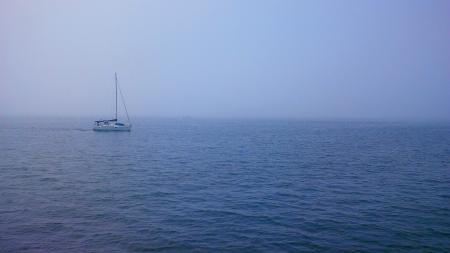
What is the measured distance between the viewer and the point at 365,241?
21.3 m

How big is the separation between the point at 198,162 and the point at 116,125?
2787 inches

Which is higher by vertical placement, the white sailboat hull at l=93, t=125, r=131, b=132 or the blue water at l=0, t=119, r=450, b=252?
the white sailboat hull at l=93, t=125, r=131, b=132

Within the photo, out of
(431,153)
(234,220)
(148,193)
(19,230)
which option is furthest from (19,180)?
(431,153)

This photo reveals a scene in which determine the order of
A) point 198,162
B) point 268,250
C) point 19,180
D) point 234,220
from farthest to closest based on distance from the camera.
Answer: point 198,162, point 19,180, point 234,220, point 268,250

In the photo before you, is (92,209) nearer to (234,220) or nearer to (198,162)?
(234,220)

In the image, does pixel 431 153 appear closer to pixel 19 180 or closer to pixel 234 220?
pixel 234 220

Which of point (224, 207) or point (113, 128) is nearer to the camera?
point (224, 207)

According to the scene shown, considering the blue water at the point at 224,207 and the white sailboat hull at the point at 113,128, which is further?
the white sailboat hull at the point at 113,128

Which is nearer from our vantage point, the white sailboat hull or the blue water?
the blue water

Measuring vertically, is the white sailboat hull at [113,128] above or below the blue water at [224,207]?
above

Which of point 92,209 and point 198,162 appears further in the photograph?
point 198,162

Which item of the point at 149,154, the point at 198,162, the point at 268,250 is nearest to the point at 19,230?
the point at 268,250

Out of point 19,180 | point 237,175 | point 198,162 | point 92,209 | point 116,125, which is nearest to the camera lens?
point 92,209

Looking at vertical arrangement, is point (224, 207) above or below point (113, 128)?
below
